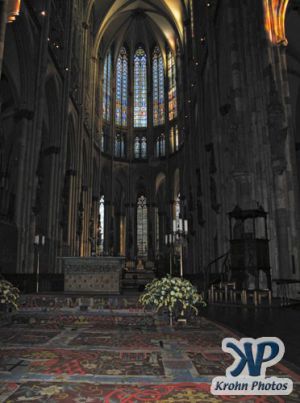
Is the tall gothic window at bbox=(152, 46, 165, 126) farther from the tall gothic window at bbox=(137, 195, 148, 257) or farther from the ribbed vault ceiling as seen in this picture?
the tall gothic window at bbox=(137, 195, 148, 257)

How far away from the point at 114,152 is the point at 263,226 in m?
27.2

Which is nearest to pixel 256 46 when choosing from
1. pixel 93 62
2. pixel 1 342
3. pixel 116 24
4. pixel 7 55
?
pixel 7 55

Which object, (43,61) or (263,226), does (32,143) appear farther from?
(263,226)

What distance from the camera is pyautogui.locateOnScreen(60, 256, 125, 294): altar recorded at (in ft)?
40.8

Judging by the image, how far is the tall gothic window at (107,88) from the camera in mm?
37219

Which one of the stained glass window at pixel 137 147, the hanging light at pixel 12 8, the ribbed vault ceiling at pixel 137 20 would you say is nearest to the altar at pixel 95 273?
the hanging light at pixel 12 8

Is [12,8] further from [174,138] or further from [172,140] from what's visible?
[172,140]

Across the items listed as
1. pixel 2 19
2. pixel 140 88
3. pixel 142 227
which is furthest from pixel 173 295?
pixel 140 88

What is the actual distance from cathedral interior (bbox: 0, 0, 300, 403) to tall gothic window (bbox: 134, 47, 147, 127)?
0.54 ft

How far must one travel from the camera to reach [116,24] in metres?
37.0

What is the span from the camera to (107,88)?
37.7m

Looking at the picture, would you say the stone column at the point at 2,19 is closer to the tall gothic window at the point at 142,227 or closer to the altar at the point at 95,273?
the altar at the point at 95,273

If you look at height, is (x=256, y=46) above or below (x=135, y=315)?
above

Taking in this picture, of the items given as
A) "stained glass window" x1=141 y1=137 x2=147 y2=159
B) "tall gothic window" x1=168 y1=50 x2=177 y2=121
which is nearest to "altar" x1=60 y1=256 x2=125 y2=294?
"stained glass window" x1=141 y1=137 x2=147 y2=159
